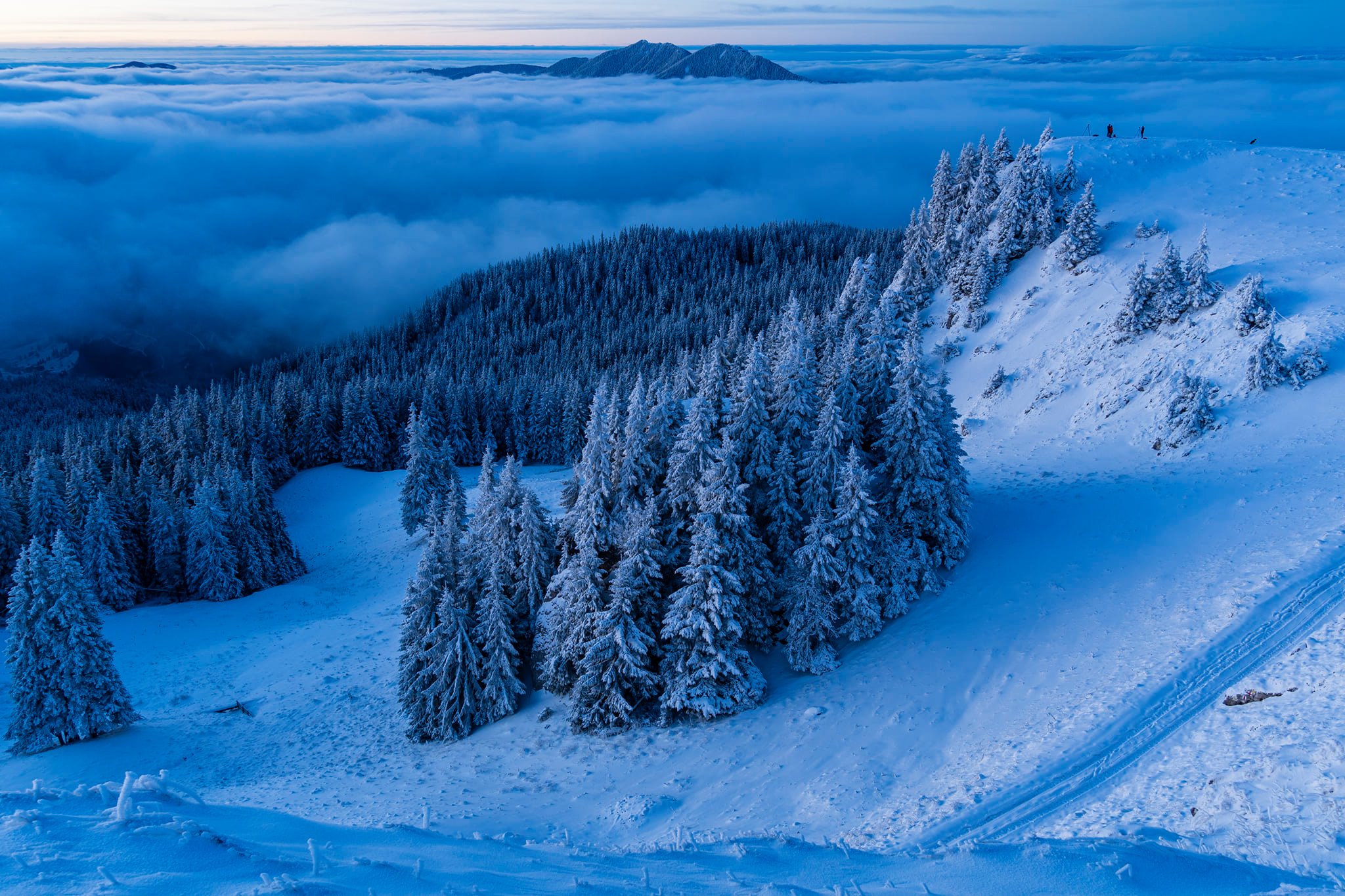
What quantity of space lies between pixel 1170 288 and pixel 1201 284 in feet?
4.68

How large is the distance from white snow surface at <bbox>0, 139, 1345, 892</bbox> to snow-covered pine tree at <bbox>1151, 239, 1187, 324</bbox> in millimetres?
1668

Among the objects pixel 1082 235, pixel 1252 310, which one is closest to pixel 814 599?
pixel 1252 310

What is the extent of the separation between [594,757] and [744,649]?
20.7ft

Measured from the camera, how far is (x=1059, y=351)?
1804 inches

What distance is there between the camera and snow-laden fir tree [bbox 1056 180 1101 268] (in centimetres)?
5175

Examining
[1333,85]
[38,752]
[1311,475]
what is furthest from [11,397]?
[1333,85]

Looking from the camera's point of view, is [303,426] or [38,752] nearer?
[38,752]

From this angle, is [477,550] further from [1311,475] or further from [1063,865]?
[1311,475]

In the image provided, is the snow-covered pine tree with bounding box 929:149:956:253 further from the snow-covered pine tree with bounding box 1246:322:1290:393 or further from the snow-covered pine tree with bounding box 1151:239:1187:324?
the snow-covered pine tree with bounding box 1246:322:1290:393

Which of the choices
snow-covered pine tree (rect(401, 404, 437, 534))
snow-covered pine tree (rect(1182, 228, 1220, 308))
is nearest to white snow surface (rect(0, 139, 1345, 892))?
snow-covered pine tree (rect(1182, 228, 1220, 308))

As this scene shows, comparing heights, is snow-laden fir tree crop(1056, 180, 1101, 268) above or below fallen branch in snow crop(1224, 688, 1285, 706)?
above

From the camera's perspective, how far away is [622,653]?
24219 mm

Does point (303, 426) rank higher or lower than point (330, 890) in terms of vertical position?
lower

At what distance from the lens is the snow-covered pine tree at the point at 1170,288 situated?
40719 mm
